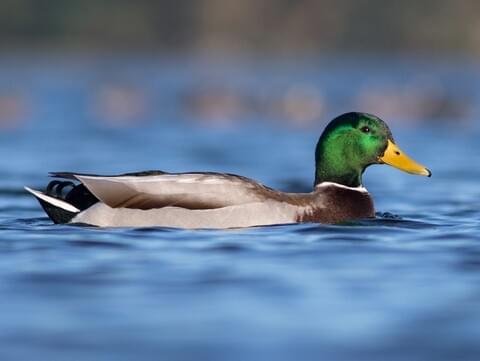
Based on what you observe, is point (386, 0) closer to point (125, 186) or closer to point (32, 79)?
point (32, 79)

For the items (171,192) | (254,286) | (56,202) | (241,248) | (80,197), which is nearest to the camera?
(254,286)

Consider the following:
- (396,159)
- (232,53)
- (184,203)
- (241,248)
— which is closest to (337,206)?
(396,159)

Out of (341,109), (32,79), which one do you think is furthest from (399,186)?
(32,79)

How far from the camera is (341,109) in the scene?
114ft

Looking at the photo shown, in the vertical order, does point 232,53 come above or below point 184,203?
above

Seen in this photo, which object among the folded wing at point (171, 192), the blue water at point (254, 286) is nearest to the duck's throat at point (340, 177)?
the blue water at point (254, 286)

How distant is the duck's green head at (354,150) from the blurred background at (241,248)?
1.45 feet

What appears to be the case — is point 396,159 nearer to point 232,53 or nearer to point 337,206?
point 337,206

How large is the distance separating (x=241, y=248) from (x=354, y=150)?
74.0 inches

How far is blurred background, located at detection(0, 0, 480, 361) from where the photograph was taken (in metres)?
7.10

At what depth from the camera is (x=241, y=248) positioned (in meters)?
9.70

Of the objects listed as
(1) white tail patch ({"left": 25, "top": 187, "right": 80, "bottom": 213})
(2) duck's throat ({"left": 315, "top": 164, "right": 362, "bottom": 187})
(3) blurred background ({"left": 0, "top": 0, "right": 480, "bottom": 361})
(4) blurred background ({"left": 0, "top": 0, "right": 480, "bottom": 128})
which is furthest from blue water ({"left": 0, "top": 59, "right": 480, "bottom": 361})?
(4) blurred background ({"left": 0, "top": 0, "right": 480, "bottom": 128})

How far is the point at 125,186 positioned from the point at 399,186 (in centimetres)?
658

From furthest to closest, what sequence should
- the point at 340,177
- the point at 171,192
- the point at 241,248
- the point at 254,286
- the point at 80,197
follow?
the point at 340,177, the point at 80,197, the point at 171,192, the point at 241,248, the point at 254,286
